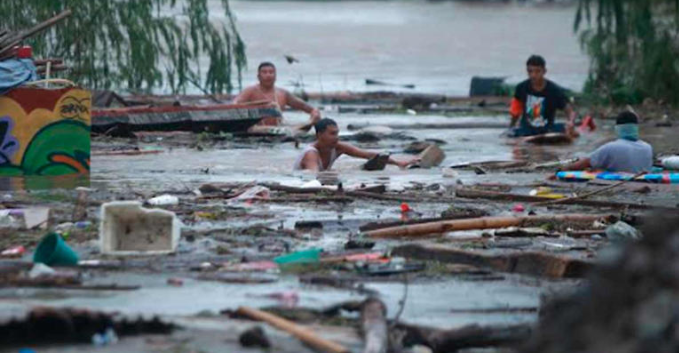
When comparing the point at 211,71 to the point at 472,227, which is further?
the point at 211,71

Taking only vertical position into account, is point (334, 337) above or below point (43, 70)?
below

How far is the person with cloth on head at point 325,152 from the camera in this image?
15922mm

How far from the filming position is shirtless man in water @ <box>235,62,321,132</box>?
21.1 m

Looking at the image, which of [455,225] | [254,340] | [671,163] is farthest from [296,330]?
[671,163]

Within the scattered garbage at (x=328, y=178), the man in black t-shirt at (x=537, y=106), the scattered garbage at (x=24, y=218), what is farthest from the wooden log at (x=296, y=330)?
the man in black t-shirt at (x=537, y=106)

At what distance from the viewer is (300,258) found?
9203mm

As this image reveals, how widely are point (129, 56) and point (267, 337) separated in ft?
56.6

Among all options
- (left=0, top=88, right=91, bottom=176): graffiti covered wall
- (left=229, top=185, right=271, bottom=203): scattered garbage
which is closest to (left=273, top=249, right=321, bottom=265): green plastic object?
(left=229, top=185, right=271, bottom=203): scattered garbage

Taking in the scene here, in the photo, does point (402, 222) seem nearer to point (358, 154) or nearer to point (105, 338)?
point (105, 338)

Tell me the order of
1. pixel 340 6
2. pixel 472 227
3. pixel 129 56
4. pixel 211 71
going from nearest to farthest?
pixel 472 227 → pixel 129 56 → pixel 211 71 → pixel 340 6

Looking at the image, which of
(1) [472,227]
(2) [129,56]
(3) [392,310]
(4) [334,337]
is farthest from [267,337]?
(2) [129,56]

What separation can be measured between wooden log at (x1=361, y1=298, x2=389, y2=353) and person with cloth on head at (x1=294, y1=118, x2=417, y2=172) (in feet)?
26.7

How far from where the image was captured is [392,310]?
7.94 m

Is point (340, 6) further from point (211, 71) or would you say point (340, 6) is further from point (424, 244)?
point (424, 244)
